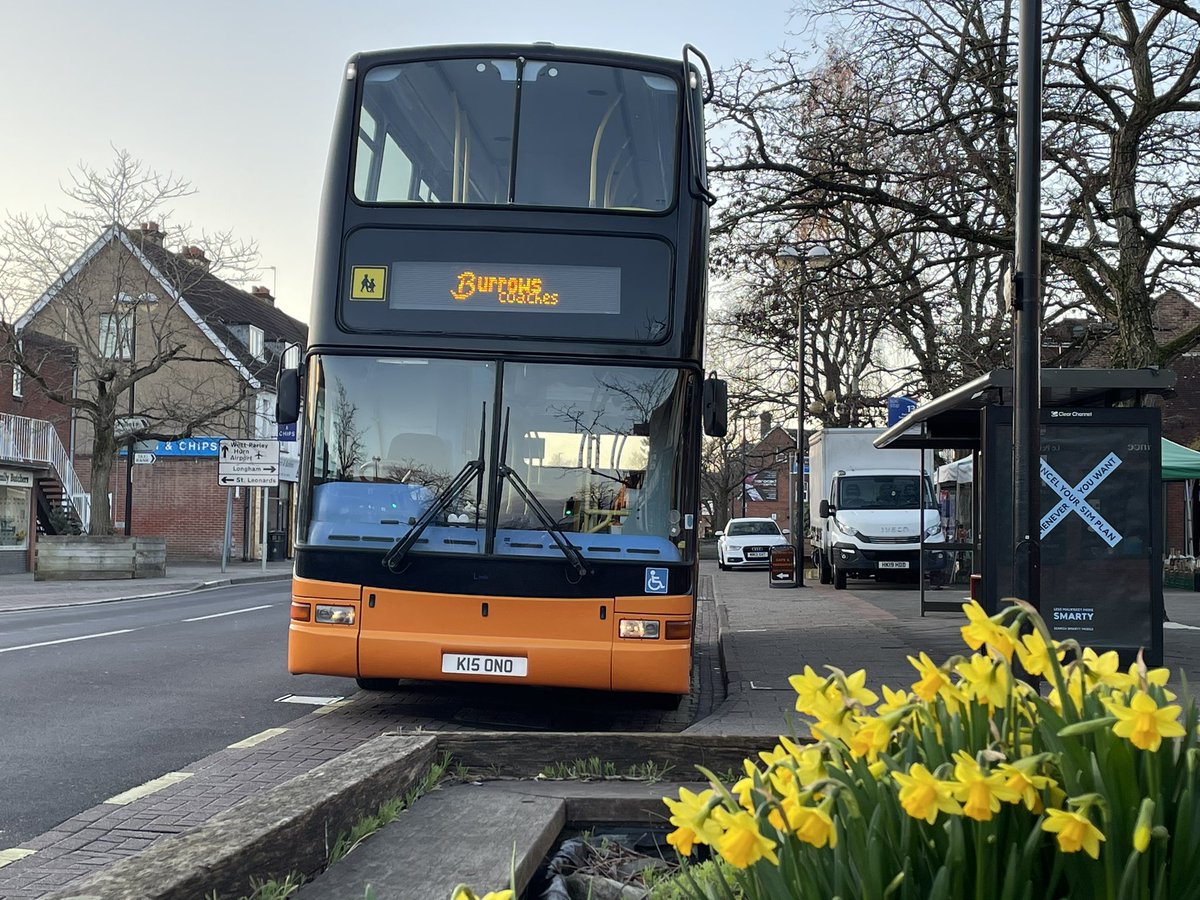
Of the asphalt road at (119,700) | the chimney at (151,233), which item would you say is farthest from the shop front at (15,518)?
the asphalt road at (119,700)

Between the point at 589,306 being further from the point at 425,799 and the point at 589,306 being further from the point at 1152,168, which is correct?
the point at 1152,168

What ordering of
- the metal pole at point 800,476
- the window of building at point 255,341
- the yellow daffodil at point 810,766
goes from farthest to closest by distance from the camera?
the window of building at point 255,341
the metal pole at point 800,476
the yellow daffodil at point 810,766

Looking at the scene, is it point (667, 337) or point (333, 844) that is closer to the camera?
point (333, 844)

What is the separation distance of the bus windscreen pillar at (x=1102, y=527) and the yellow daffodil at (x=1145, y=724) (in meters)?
8.41

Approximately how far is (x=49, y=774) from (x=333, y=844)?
425cm

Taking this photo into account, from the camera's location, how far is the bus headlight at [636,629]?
8180 mm

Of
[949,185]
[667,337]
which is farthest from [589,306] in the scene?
[949,185]

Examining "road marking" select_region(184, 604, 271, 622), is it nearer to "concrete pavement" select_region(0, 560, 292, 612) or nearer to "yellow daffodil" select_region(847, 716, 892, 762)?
"concrete pavement" select_region(0, 560, 292, 612)

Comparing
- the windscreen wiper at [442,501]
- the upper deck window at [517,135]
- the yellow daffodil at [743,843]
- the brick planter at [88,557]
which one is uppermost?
the upper deck window at [517,135]

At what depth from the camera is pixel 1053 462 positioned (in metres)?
10.2

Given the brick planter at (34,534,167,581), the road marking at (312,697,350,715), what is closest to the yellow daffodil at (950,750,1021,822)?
the road marking at (312,697,350,715)

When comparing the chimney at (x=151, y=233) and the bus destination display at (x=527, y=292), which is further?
the chimney at (x=151, y=233)

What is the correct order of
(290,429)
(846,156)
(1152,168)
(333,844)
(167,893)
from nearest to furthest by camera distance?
1. (167,893)
2. (333,844)
3. (846,156)
4. (1152,168)
5. (290,429)

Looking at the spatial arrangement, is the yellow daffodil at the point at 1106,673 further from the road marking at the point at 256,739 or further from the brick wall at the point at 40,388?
the brick wall at the point at 40,388
